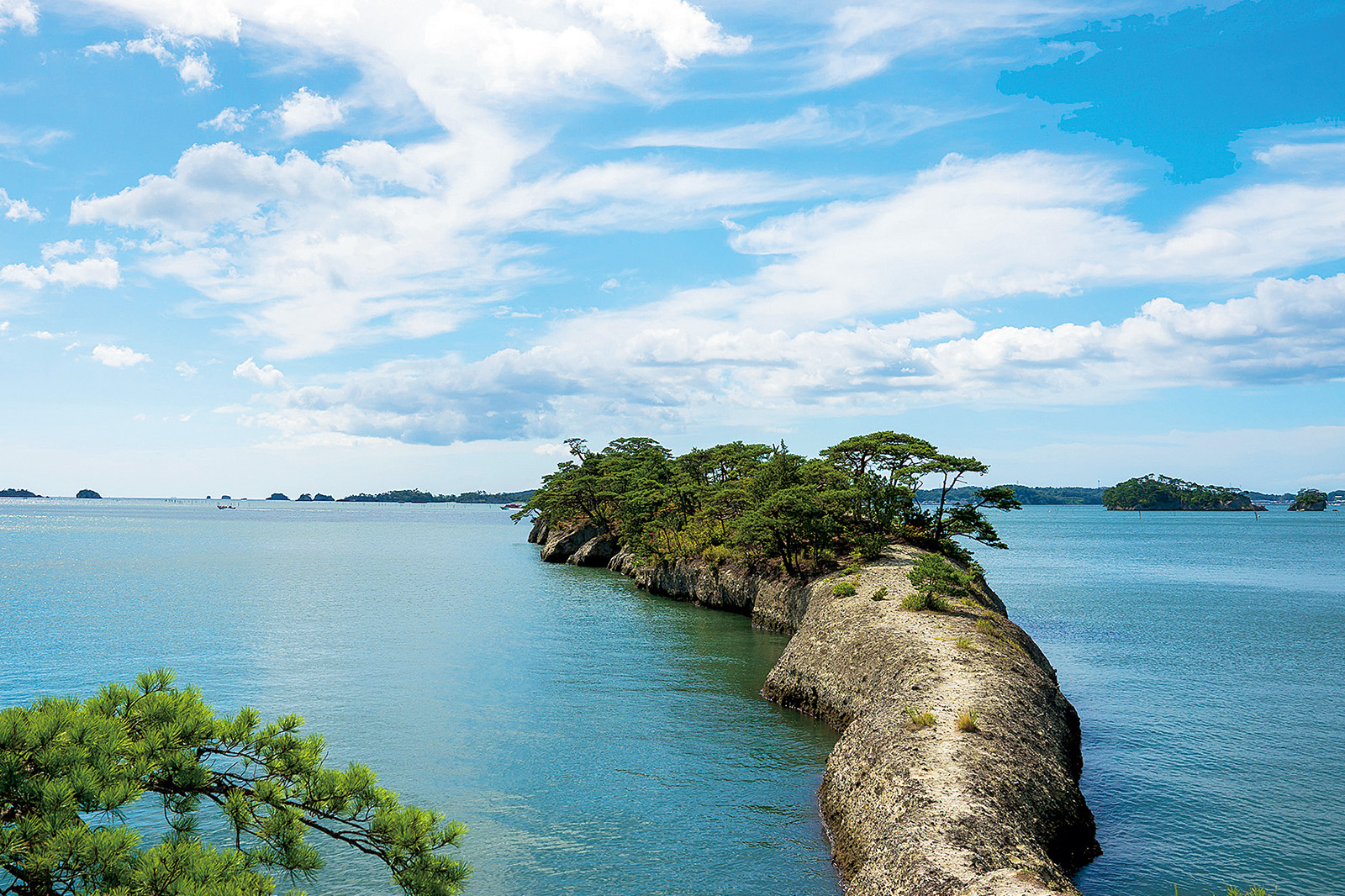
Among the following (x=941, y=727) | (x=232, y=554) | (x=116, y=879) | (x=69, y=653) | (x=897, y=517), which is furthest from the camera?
(x=232, y=554)

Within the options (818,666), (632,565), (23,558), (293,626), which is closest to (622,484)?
(632,565)

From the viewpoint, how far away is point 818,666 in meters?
25.1

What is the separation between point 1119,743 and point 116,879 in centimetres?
2441

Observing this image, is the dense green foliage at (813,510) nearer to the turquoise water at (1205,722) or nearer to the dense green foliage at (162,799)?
the turquoise water at (1205,722)

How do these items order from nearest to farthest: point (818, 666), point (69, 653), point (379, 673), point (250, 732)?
point (250, 732)
point (818, 666)
point (379, 673)
point (69, 653)

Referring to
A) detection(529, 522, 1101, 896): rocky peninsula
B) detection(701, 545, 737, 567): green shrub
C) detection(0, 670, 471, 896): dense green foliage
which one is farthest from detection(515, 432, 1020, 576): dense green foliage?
detection(0, 670, 471, 896): dense green foliage

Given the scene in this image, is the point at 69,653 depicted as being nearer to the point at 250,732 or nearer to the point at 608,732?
the point at 608,732

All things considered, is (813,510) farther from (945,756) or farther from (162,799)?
(162,799)

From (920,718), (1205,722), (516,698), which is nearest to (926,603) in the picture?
(1205,722)

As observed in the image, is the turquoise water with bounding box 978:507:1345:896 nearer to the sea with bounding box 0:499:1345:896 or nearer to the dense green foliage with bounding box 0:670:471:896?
the sea with bounding box 0:499:1345:896

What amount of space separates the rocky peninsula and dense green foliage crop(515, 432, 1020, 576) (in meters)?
7.75

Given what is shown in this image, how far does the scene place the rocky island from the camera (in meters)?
12.9

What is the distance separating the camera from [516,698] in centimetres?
2688

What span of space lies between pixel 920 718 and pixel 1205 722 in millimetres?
14377
